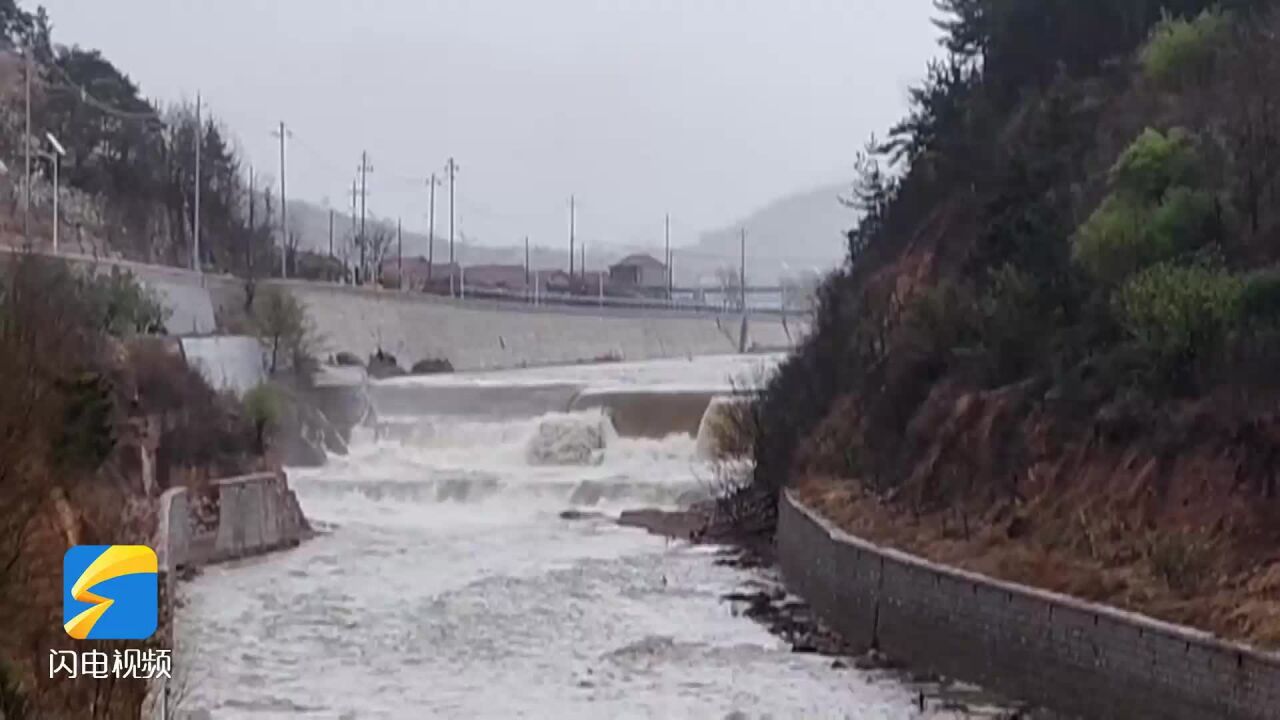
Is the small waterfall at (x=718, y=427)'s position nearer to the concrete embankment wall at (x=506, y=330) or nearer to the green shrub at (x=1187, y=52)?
the green shrub at (x=1187, y=52)

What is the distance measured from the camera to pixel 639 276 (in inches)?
3949

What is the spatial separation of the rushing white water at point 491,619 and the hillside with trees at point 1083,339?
6.56ft

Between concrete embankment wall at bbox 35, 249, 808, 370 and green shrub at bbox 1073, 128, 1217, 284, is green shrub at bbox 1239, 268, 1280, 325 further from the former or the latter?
concrete embankment wall at bbox 35, 249, 808, 370

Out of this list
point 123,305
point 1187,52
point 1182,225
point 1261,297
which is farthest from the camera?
point 123,305

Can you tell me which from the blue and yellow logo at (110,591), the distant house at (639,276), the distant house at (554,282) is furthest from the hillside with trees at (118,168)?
the blue and yellow logo at (110,591)

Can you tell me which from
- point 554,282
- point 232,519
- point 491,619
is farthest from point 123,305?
point 554,282

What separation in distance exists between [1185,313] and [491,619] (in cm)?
866

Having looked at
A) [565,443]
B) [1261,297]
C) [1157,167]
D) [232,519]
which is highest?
[1157,167]

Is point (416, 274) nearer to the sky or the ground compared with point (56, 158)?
nearer to the ground

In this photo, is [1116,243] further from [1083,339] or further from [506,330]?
[506,330]

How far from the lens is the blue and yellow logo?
586 cm

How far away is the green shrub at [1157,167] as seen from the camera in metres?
18.7

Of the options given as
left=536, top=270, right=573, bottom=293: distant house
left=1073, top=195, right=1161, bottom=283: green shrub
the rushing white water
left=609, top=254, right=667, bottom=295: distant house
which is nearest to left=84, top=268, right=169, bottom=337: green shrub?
the rushing white water

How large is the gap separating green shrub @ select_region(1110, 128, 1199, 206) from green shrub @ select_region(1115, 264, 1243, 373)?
7.33 feet
